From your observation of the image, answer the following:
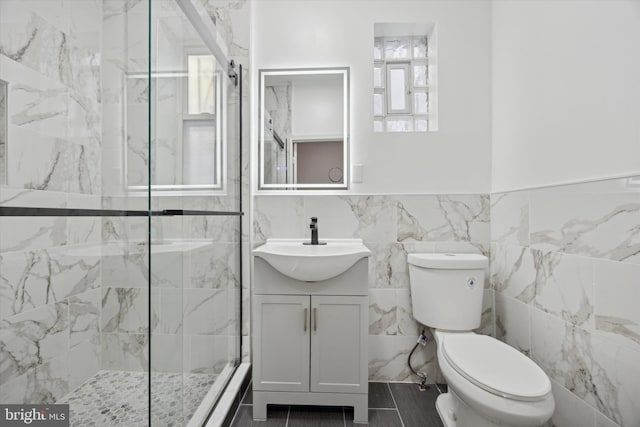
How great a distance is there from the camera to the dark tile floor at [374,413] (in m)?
1.50

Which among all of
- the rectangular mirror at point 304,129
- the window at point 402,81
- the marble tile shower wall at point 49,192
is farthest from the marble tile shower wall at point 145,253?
the window at point 402,81

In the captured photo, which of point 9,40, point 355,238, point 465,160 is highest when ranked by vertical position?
point 9,40

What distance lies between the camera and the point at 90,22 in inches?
51.4

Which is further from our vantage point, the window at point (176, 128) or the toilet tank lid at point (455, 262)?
the toilet tank lid at point (455, 262)

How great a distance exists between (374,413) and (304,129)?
5.65 feet

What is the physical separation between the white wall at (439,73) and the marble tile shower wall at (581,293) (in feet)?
1.48

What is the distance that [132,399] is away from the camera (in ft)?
3.35

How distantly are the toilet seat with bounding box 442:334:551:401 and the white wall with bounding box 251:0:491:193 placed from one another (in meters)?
0.93

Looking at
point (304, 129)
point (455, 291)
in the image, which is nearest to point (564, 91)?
point (455, 291)

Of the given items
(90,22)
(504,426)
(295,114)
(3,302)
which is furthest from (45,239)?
Result: (504,426)

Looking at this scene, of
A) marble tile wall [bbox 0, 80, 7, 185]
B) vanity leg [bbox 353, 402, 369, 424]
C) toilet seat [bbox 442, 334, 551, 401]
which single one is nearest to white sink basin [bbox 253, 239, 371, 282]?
toilet seat [bbox 442, 334, 551, 401]

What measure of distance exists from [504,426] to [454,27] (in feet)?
7.12

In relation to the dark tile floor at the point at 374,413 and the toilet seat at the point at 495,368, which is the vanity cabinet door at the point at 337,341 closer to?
the dark tile floor at the point at 374,413

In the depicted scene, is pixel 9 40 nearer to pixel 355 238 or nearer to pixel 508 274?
pixel 355 238
